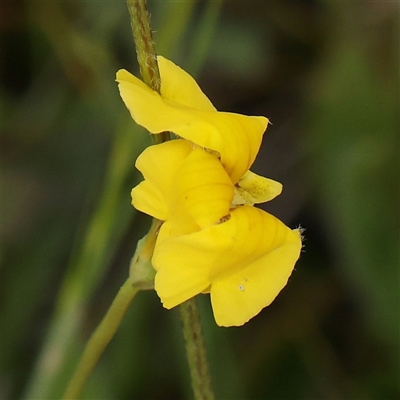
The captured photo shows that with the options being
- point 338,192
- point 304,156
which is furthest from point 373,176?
point 304,156

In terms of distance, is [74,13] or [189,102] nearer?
[189,102]

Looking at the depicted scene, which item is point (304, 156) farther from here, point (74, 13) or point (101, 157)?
point (74, 13)

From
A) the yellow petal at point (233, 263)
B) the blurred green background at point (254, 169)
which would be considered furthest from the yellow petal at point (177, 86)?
the blurred green background at point (254, 169)

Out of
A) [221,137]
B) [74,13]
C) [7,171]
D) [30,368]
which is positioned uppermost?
[221,137]

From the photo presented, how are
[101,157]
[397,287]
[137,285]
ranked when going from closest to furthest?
[137,285] → [397,287] → [101,157]

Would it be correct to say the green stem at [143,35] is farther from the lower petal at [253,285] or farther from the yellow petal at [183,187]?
the lower petal at [253,285]

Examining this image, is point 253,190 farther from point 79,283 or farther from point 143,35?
point 79,283

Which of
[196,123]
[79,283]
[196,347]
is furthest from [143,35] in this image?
[79,283]
